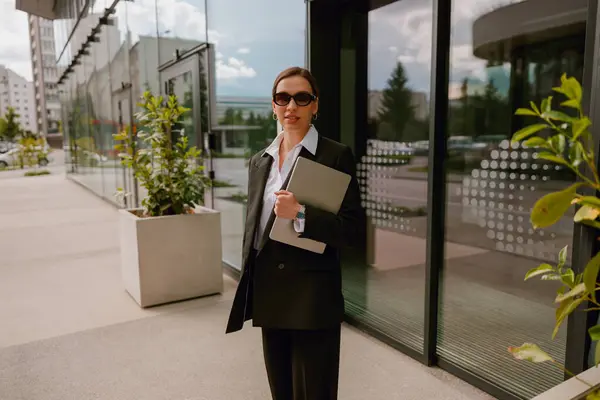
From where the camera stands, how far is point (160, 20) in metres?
6.79

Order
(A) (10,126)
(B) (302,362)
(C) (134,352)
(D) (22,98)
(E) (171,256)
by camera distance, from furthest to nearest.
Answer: (D) (22,98) → (A) (10,126) → (E) (171,256) → (C) (134,352) → (B) (302,362)

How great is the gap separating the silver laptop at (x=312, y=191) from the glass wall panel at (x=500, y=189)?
128cm

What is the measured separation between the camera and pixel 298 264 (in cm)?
160

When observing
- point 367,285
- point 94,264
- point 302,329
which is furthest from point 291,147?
point 94,264

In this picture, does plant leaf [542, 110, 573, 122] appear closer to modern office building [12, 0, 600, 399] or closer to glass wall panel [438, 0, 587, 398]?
modern office building [12, 0, 600, 399]

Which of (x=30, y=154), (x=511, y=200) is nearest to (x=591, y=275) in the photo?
(x=511, y=200)

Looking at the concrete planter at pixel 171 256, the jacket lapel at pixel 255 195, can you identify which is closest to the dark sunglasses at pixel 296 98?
the jacket lapel at pixel 255 195

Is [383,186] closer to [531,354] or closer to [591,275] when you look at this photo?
[531,354]

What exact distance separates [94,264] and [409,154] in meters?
4.09

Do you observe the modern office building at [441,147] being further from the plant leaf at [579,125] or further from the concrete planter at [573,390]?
the plant leaf at [579,125]

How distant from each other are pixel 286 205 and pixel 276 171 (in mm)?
250

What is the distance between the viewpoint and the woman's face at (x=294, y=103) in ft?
5.15

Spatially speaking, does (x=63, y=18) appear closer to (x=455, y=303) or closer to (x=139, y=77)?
(x=139, y=77)

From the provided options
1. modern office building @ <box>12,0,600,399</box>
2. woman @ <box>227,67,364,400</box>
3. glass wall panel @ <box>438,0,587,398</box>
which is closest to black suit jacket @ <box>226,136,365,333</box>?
woman @ <box>227,67,364,400</box>
